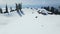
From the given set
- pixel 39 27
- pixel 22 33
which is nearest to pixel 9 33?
pixel 22 33

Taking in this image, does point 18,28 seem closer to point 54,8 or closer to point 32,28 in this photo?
point 32,28

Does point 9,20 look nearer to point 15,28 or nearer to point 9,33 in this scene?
point 15,28

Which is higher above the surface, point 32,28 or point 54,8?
point 54,8

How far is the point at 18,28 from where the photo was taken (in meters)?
6.06

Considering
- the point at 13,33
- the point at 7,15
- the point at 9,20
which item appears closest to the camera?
the point at 13,33

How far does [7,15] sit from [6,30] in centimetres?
181

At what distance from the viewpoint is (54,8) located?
9000 mm

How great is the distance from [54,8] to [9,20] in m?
3.89

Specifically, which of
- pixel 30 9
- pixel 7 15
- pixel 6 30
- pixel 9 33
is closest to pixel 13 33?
pixel 9 33

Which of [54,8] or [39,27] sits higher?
[54,8]

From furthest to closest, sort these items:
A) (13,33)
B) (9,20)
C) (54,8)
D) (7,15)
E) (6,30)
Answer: (54,8), (7,15), (9,20), (6,30), (13,33)

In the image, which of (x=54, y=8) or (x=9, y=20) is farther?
(x=54, y=8)

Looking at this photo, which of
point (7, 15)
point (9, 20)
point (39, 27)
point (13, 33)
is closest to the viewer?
point (13, 33)

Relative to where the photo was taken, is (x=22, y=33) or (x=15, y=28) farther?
(x=15, y=28)
